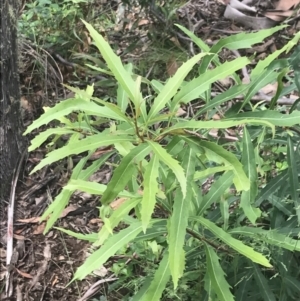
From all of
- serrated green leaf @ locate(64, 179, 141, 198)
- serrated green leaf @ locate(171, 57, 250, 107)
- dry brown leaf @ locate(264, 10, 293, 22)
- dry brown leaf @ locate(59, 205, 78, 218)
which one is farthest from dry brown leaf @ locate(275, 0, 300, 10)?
serrated green leaf @ locate(64, 179, 141, 198)

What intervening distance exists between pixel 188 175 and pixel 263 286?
0.55 meters

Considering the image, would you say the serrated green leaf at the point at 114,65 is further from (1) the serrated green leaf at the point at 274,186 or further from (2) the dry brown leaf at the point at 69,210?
(2) the dry brown leaf at the point at 69,210

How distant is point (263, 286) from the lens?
4.97ft

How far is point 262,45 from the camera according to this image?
311cm

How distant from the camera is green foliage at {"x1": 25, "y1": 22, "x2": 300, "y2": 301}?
111cm

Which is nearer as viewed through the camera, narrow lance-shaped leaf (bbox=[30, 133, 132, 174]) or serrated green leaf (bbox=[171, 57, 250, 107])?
narrow lance-shaped leaf (bbox=[30, 133, 132, 174])

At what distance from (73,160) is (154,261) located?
0.90m

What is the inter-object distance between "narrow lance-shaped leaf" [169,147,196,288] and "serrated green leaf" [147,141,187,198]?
113 mm

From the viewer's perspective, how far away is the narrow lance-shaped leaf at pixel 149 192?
1.04 meters

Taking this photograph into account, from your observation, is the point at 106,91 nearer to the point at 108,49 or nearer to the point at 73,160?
the point at 73,160

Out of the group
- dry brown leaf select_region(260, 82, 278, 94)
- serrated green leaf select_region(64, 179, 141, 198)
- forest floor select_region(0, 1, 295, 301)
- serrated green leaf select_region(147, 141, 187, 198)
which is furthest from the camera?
dry brown leaf select_region(260, 82, 278, 94)

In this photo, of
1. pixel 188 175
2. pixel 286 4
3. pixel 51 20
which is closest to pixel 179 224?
pixel 188 175

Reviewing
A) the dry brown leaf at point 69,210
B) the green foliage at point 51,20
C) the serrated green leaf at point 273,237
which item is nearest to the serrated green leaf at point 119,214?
the serrated green leaf at point 273,237

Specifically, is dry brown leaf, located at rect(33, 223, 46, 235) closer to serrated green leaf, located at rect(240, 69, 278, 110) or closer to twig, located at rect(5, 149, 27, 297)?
twig, located at rect(5, 149, 27, 297)
